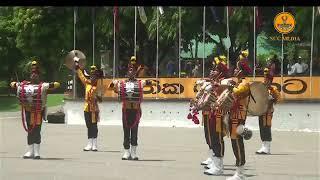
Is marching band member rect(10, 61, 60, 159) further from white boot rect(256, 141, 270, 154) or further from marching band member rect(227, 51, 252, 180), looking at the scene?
white boot rect(256, 141, 270, 154)

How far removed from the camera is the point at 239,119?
1212cm

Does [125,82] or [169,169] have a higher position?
[125,82]

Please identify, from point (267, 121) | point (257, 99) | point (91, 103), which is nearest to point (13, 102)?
point (91, 103)

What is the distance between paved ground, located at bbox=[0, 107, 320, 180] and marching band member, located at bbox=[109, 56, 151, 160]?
1.26 feet

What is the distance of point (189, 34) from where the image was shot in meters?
30.0

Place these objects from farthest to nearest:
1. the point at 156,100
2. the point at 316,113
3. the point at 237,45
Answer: the point at 237,45, the point at 156,100, the point at 316,113

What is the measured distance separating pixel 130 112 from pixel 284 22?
44.1 ft

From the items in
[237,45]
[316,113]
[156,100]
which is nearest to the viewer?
[316,113]

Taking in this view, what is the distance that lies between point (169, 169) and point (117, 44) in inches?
701
